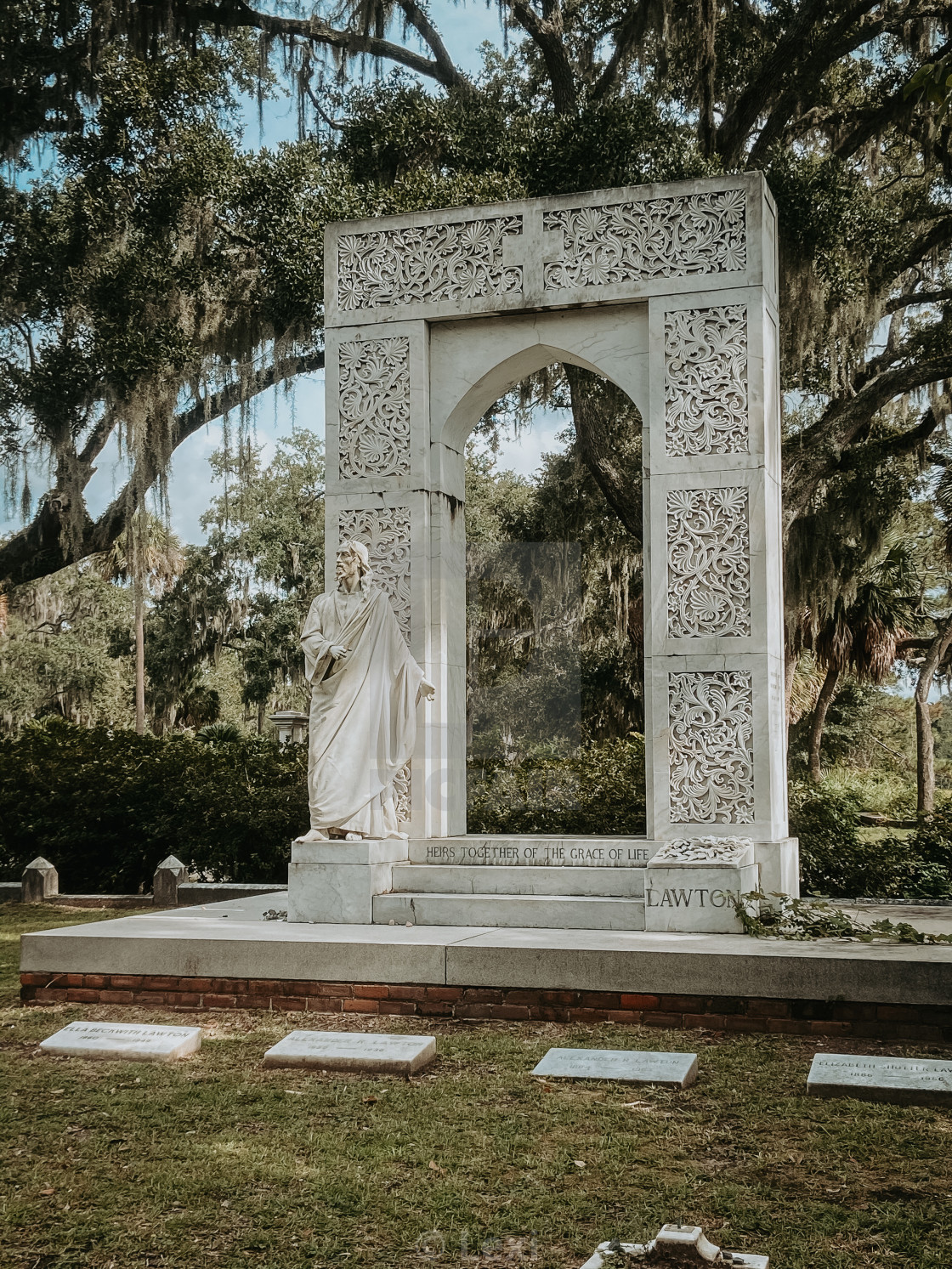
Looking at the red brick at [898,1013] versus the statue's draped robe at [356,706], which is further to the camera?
the statue's draped robe at [356,706]

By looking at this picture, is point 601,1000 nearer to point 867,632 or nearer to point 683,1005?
point 683,1005

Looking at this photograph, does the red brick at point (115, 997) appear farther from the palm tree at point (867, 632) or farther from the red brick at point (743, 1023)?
the palm tree at point (867, 632)

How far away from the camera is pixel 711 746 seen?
8438mm

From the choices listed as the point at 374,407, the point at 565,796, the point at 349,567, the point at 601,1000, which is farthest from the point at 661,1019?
the point at 565,796

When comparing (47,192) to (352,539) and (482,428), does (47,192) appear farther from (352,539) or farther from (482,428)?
(352,539)

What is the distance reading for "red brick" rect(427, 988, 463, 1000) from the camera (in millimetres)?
6711

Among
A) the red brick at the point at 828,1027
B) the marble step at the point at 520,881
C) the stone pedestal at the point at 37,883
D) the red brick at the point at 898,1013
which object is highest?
the marble step at the point at 520,881

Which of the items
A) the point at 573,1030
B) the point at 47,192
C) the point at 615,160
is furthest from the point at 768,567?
the point at 47,192

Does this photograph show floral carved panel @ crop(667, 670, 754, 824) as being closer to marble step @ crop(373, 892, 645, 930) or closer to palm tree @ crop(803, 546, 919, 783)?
marble step @ crop(373, 892, 645, 930)

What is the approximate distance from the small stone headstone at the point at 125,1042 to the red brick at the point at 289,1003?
0.80 meters

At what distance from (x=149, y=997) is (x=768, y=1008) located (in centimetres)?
344

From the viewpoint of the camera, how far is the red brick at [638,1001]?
21.0 ft

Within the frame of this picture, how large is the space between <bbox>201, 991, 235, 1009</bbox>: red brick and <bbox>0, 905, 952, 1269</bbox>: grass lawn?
1.01 meters

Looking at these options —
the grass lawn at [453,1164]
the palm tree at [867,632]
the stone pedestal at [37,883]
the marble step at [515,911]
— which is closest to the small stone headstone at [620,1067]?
the grass lawn at [453,1164]
